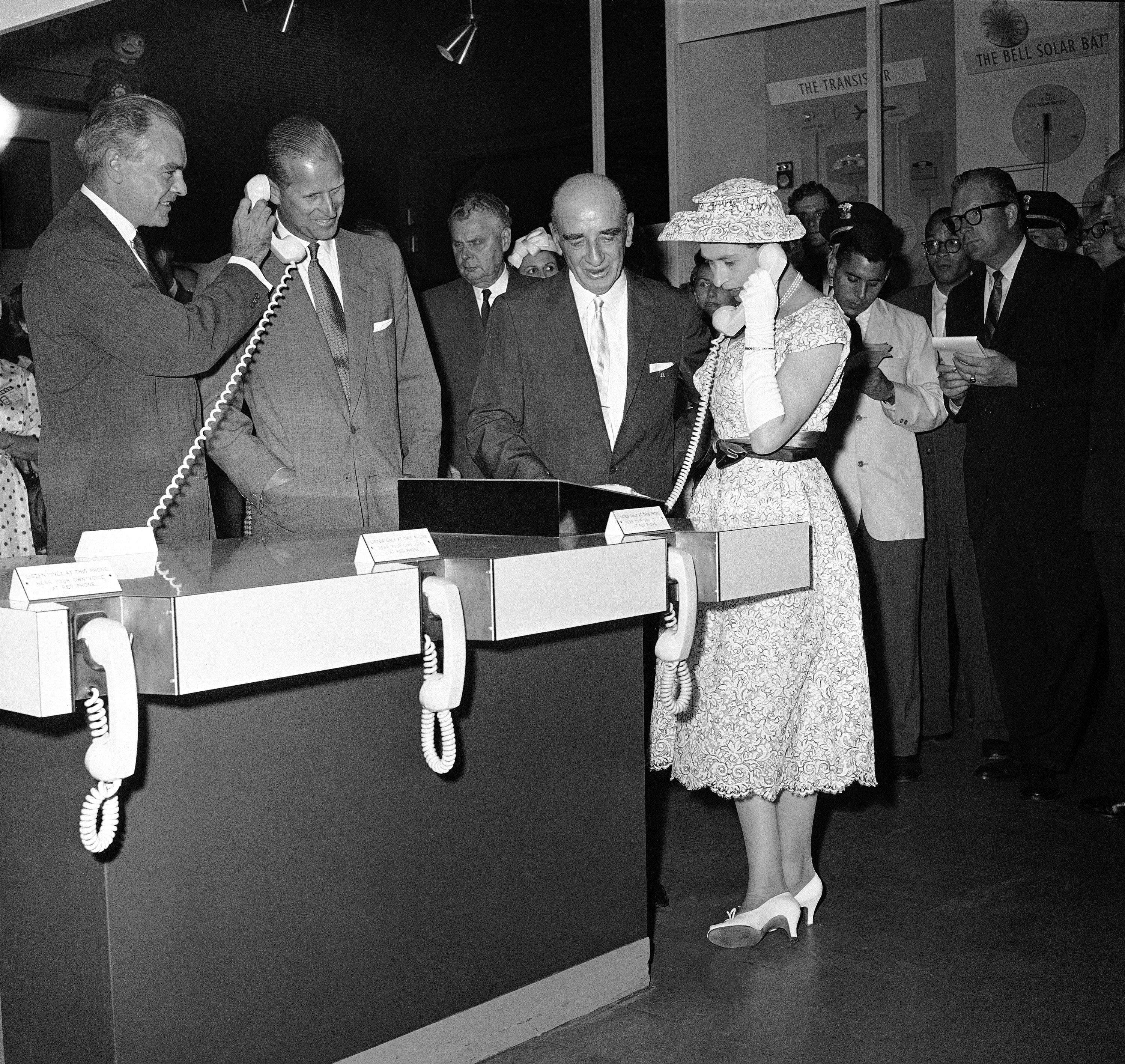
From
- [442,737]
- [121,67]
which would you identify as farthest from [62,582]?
[121,67]

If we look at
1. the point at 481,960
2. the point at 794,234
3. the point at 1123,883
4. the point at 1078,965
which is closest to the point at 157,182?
the point at 794,234

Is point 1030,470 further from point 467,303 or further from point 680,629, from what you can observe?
point 680,629

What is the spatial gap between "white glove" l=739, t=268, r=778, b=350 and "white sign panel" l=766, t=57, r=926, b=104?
3656 mm

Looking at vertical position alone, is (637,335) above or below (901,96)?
below

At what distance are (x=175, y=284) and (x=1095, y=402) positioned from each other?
2.49m

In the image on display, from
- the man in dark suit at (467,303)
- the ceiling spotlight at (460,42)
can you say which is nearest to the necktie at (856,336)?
the man in dark suit at (467,303)

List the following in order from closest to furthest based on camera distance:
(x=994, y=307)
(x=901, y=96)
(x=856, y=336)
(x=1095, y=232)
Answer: (x=994, y=307) → (x=856, y=336) → (x=1095, y=232) → (x=901, y=96)

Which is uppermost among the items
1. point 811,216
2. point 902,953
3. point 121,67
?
point 121,67

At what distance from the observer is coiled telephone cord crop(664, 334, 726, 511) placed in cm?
274

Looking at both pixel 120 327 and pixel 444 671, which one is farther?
pixel 120 327

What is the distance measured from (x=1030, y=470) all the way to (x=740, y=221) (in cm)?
164

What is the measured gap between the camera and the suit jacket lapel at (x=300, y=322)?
109 inches

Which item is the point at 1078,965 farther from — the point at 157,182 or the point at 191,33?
the point at 191,33

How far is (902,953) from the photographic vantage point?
8.36ft
